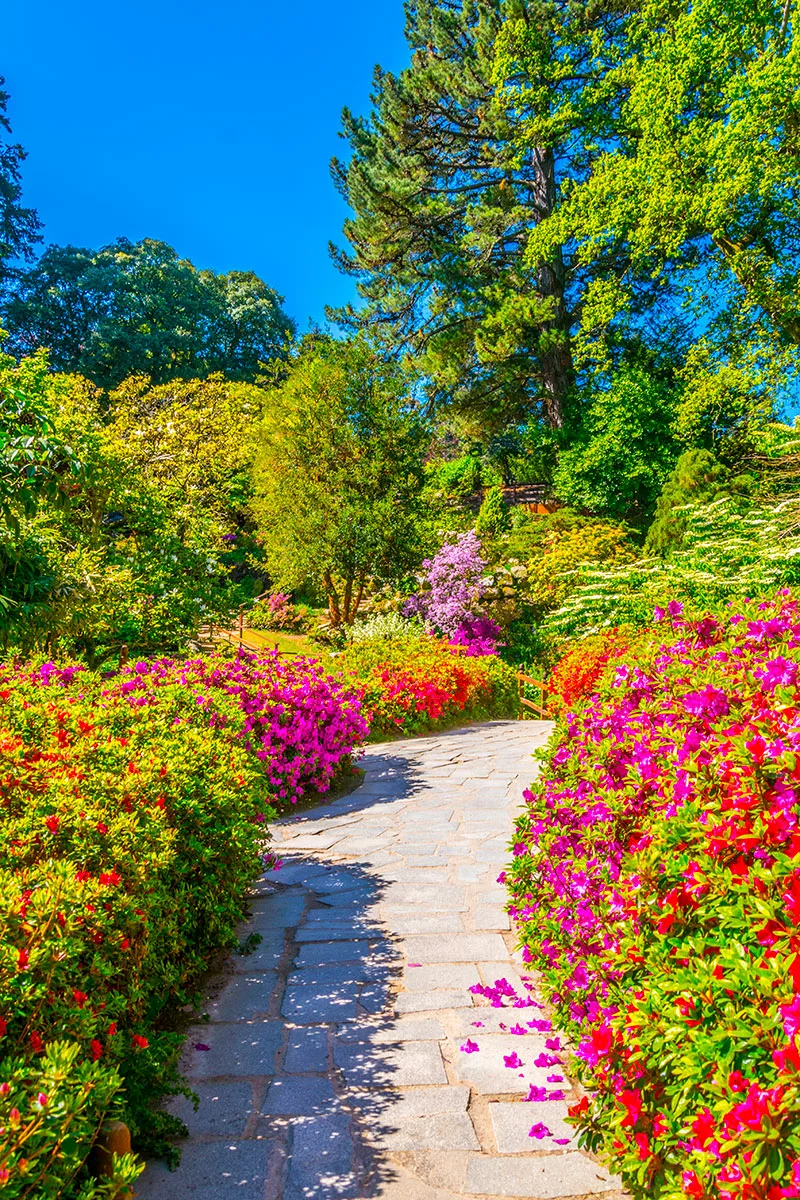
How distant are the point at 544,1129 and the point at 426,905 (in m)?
1.67

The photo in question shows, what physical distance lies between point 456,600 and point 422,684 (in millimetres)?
4360

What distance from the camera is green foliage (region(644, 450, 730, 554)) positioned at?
11742 mm

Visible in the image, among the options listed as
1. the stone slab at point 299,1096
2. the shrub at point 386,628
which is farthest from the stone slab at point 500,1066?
the shrub at point 386,628

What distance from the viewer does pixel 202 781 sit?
3064 millimetres

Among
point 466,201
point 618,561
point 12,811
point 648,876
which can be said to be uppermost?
point 466,201

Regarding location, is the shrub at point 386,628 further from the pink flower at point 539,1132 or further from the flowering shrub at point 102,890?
the pink flower at point 539,1132

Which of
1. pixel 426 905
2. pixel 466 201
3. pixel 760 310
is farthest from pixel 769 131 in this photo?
pixel 426 905

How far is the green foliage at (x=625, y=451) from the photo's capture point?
1530cm

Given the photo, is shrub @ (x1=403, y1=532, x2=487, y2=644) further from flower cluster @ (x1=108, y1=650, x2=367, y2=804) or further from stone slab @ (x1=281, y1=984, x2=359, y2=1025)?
stone slab @ (x1=281, y1=984, x2=359, y2=1025)

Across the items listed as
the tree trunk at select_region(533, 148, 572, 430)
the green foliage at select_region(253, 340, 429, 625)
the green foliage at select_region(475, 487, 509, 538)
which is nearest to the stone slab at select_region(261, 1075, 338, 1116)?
the green foliage at select_region(253, 340, 429, 625)

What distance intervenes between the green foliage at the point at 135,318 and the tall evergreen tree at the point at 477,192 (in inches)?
403

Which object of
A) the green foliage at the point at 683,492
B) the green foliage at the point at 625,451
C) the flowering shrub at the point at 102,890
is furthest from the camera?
the green foliage at the point at 625,451

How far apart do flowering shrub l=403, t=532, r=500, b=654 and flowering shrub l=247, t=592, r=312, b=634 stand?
5.28 meters

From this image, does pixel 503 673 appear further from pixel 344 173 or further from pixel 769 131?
pixel 344 173
